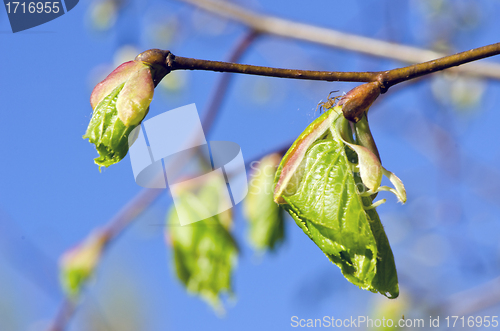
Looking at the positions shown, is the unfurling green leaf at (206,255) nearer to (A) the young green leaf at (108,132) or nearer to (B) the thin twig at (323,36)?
(A) the young green leaf at (108,132)

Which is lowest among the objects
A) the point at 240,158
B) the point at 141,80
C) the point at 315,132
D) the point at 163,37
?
the point at 240,158

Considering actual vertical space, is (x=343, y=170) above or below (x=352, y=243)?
above

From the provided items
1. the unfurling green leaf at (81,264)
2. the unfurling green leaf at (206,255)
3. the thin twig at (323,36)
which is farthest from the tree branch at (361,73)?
the thin twig at (323,36)

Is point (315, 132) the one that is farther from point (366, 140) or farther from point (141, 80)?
point (141, 80)

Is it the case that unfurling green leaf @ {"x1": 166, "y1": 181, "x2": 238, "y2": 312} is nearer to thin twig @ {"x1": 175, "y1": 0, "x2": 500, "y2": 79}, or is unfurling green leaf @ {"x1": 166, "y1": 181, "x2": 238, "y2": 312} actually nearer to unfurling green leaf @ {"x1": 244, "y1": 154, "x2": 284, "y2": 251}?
unfurling green leaf @ {"x1": 244, "y1": 154, "x2": 284, "y2": 251}

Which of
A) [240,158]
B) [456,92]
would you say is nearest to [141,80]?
[240,158]

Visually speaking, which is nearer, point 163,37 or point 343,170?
point 343,170
